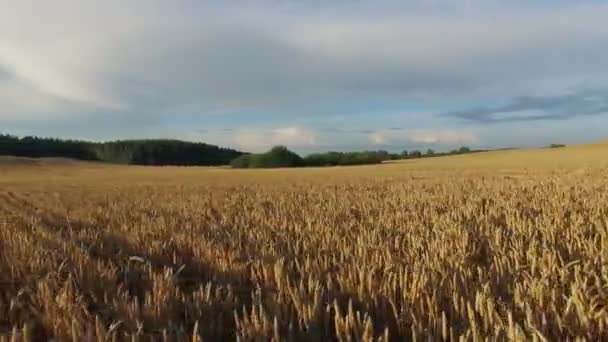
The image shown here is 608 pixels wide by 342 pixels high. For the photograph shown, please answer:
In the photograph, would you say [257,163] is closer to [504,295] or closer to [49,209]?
[49,209]

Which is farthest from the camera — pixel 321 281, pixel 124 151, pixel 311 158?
pixel 124 151

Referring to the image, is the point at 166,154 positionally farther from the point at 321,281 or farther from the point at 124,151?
the point at 321,281

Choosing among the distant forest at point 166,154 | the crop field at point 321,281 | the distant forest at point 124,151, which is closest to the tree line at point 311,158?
the distant forest at point 166,154

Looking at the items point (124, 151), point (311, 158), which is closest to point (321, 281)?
point (311, 158)

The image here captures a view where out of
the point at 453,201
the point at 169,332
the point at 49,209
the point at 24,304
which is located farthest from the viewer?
the point at 49,209

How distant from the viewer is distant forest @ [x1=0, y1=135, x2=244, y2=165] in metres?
103

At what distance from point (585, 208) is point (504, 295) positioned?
537cm

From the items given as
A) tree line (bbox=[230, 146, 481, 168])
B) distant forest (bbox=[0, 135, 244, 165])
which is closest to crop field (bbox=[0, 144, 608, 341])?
tree line (bbox=[230, 146, 481, 168])

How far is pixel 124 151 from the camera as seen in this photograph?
103062 mm

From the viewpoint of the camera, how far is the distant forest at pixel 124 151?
10275cm

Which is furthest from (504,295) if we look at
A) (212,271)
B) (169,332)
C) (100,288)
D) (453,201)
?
(453,201)

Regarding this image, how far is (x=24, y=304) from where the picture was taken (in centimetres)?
A: 418

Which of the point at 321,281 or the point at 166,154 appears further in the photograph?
the point at 166,154

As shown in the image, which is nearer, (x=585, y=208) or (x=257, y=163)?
(x=585, y=208)
